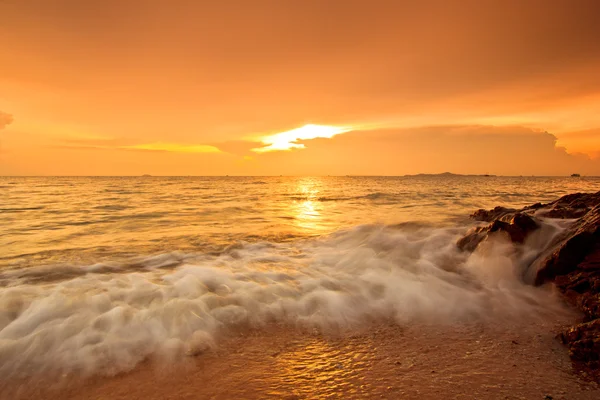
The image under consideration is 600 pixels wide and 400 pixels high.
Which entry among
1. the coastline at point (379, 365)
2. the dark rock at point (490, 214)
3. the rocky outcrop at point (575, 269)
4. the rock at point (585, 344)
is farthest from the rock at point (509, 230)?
the dark rock at point (490, 214)

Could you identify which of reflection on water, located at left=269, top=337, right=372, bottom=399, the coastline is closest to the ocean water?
the coastline

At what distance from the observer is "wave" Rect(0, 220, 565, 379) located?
3.86 metres

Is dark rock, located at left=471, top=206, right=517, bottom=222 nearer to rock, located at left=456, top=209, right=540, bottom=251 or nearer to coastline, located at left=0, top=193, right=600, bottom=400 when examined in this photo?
rock, located at left=456, top=209, right=540, bottom=251

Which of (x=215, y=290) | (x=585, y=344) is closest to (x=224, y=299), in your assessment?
(x=215, y=290)

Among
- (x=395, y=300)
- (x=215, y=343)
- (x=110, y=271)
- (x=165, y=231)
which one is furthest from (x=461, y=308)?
(x=165, y=231)

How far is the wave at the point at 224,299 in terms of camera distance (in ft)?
12.7

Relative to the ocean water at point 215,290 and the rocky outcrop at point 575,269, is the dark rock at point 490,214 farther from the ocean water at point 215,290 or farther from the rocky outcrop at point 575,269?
the rocky outcrop at point 575,269

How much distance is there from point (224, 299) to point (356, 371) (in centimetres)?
254

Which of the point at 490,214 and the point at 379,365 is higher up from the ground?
the point at 490,214

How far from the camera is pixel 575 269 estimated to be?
5.48m

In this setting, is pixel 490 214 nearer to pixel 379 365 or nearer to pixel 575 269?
pixel 575 269

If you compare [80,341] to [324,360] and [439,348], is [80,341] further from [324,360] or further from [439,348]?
[439,348]

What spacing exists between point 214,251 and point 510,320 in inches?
270

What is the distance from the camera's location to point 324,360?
11.6ft
